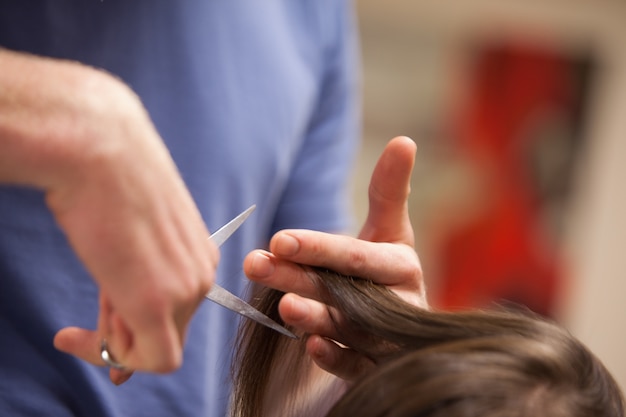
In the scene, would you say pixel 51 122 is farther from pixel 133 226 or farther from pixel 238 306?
pixel 238 306

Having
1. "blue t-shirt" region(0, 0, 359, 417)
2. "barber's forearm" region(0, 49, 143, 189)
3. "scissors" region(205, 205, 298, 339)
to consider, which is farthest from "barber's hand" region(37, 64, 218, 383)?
"blue t-shirt" region(0, 0, 359, 417)

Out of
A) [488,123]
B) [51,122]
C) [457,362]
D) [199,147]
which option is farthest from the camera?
[488,123]

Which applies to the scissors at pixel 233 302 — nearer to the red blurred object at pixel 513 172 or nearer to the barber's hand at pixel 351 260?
the barber's hand at pixel 351 260

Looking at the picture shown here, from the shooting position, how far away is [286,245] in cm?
57

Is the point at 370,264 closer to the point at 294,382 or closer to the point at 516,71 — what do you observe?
the point at 294,382

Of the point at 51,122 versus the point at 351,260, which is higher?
the point at 51,122

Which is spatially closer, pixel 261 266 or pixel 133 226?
pixel 133 226

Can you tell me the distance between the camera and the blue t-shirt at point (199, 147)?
2.39 feet

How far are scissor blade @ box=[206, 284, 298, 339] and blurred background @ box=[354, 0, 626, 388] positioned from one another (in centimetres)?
180

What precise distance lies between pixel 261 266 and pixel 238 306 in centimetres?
4

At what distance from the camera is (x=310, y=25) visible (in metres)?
1.03

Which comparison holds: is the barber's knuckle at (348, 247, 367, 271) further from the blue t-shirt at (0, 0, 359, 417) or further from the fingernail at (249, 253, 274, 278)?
the blue t-shirt at (0, 0, 359, 417)

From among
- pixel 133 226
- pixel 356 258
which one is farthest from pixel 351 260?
pixel 133 226

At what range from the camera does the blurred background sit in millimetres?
2439
